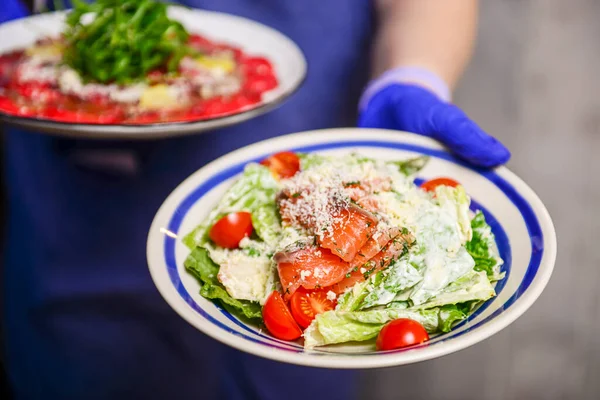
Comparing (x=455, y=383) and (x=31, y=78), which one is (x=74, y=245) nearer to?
(x=31, y=78)

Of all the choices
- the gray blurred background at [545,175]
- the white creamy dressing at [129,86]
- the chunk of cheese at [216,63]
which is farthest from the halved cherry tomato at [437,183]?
the gray blurred background at [545,175]

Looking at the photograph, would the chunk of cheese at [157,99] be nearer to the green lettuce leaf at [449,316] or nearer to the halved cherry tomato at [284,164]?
the halved cherry tomato at [284,164]

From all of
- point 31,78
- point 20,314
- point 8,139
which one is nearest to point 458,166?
point 31,78

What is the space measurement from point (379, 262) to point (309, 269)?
0.65ft

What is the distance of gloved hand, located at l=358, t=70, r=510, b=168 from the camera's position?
1.90 m

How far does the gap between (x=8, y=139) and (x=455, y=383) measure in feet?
10.2

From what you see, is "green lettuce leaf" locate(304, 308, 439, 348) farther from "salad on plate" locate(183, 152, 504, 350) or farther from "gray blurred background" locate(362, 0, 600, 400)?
"gray blurred background" locate(362, 0, 600, 400)

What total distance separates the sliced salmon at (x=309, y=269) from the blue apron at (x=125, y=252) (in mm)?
1518

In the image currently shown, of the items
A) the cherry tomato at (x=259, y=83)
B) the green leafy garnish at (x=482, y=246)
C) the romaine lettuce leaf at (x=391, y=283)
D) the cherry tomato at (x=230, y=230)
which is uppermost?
the green leafy garnish at (x=482, y=246)

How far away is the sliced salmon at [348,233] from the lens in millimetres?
1543

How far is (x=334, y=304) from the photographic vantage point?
1.55 metres

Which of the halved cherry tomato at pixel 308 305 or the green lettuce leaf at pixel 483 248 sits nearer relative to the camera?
the halved cherry tomato at pixel 308 305

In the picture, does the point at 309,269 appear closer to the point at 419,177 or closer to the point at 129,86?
the point at 419,177

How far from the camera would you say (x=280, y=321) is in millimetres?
1465
